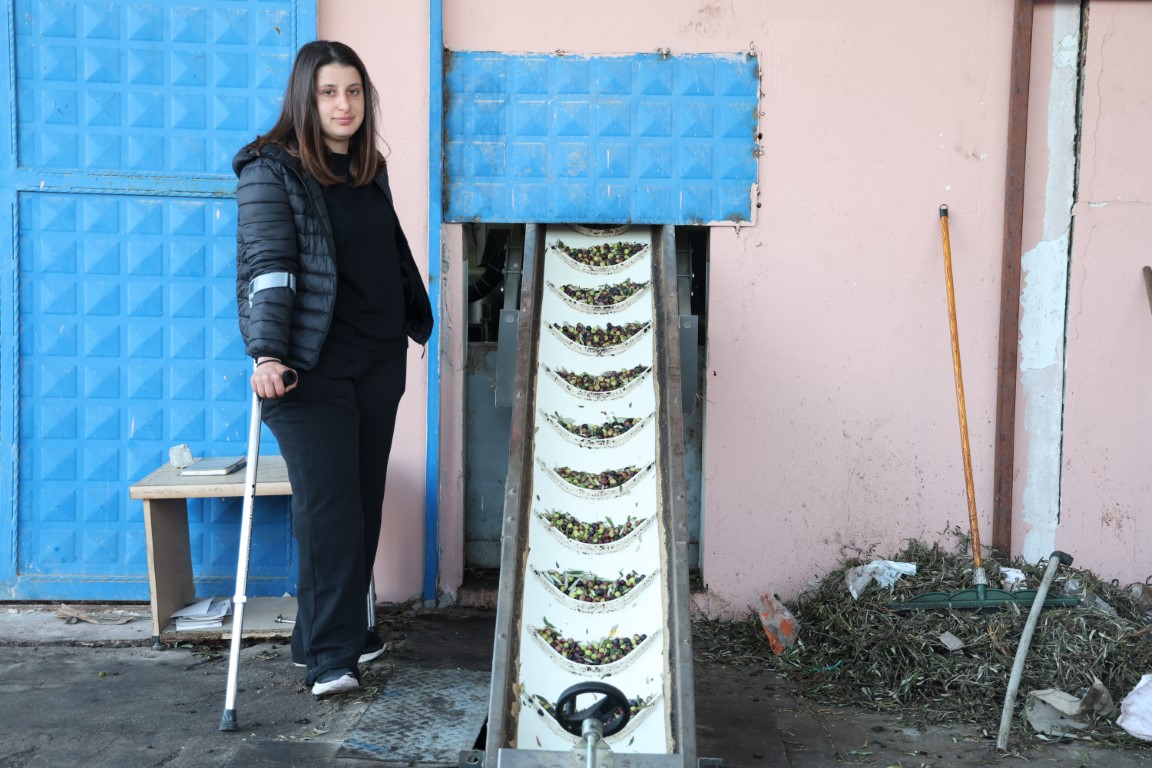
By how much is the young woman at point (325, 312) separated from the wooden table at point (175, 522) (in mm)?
562

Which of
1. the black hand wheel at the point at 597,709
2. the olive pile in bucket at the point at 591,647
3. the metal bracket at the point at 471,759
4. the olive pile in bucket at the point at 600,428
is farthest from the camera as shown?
the olive pile in bucket at the point at 600,428

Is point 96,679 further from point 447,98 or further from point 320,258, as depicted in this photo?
point 447,98

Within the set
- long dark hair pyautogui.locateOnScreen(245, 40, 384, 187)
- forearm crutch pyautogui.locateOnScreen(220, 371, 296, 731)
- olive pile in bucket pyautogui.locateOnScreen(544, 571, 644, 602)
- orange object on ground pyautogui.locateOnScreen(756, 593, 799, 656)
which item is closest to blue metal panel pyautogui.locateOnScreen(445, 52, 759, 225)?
long dark hair pyautogui.locateOnScreen(245, 40, 384, 187)

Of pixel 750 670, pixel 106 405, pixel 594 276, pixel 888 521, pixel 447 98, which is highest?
pixel 447 98

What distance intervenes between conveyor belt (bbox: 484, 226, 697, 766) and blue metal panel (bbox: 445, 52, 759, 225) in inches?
7.1

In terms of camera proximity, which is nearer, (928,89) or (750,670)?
(750,670)

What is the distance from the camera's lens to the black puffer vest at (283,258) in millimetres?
3234

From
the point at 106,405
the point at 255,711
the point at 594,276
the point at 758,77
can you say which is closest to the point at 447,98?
the point at 594,276

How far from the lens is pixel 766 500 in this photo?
450 cm

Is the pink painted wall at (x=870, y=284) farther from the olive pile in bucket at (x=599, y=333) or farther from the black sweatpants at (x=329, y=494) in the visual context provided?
the black sweatpants at (x=329, y=494)

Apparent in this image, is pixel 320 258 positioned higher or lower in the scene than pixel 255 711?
higher

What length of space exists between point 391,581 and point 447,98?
1875 millimetres

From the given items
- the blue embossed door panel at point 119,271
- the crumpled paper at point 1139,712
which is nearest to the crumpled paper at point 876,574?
the crumpled paper at point 1139,712

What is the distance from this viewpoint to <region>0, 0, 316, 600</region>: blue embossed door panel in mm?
4273
